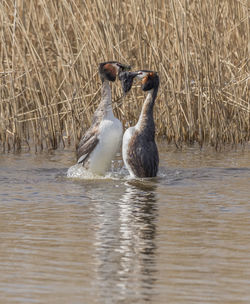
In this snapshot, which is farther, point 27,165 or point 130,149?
point 27,165

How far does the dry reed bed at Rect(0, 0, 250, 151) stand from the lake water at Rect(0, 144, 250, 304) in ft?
5.56

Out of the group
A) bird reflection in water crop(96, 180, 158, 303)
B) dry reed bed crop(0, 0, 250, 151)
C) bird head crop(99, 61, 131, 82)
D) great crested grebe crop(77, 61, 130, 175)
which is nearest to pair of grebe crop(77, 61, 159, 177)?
great crested grebe crop(77, 61, 130, 175)

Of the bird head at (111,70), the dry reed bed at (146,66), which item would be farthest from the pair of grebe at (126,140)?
the dry reed bed at (146,66)

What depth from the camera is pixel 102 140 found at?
8.95 metres

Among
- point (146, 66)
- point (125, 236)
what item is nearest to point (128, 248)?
point (125, 236)

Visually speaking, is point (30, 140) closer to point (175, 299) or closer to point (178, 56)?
point (178, 56)

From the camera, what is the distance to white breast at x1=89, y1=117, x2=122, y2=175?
8.94m

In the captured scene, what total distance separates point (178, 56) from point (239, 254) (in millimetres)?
6243

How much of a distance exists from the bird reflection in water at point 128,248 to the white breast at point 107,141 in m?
1.06

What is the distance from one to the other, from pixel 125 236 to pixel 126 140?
3034 millimetres

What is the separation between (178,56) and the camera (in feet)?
37.1

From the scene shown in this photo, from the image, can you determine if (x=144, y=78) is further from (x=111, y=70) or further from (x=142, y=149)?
(x=142, y=149)

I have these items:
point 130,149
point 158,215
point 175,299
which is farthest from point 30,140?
point 175,299

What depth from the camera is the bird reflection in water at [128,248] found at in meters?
4.57
